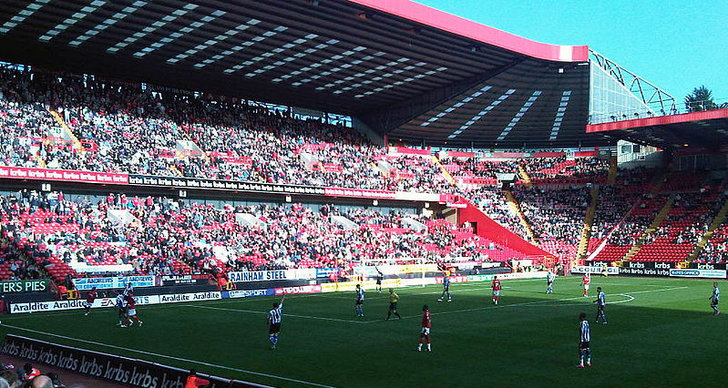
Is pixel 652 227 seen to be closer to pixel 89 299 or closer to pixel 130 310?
pixel 89 299

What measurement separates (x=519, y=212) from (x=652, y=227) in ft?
51.2

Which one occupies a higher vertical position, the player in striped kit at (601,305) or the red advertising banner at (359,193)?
the red advertising banner at (359,193)

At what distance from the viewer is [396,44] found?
54.2 meters

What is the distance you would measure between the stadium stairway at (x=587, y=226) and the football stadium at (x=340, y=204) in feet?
0.99

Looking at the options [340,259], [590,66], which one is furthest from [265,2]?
[590,66]

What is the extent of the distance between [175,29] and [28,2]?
32.0 ft

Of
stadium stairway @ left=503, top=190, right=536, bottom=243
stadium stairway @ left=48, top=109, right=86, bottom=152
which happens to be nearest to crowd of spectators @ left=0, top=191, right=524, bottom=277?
stadium stairway @ left=48, top=109, right=86, bottom=152

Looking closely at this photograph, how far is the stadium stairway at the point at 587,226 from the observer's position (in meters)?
75.0

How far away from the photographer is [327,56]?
56531 millimetres

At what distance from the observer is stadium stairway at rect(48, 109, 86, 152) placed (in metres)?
51.4

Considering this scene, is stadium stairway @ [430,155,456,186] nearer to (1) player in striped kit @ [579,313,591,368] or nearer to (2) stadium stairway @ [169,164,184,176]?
(2) stadium stairway @ [169,164,184,176]

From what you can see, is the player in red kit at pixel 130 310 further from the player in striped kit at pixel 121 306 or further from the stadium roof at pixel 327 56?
the stadium roof at pixel 327 56

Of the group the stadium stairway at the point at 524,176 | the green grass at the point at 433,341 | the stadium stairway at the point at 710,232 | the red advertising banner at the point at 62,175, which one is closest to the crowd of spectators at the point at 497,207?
the stadium stairway at the point at 524,176

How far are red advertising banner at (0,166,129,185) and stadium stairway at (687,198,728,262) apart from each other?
5222cm
